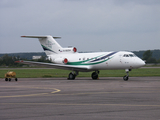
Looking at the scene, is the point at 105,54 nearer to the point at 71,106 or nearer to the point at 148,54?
the point at 71,106

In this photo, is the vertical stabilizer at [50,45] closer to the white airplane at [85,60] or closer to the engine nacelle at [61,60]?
the white airplane at [85,60]

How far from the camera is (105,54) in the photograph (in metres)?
32.8

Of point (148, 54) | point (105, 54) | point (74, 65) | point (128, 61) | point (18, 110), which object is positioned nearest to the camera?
point (18, 110)

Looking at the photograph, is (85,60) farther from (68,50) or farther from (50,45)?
(50,45)

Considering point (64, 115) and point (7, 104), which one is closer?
point (64, 115)

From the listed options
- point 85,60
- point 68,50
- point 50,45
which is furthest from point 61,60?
point 85,60

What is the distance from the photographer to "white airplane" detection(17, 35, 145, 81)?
3095 centimetres

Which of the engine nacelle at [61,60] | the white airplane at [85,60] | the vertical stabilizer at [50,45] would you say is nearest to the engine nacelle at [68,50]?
the white airplane at [85,60]

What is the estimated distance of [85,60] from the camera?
34.4 m

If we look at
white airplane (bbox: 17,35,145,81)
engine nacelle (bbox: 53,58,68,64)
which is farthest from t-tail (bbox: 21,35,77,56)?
engine nacelle (bbox: 53,58,68,64)

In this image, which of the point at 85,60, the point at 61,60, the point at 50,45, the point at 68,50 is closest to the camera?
the point at 85,60

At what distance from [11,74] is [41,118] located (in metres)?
23.9

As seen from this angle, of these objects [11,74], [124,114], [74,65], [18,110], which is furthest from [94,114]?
[74,65]

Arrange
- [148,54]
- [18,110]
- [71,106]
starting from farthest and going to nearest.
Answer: [148,54]
[71,106]
[18,110]
